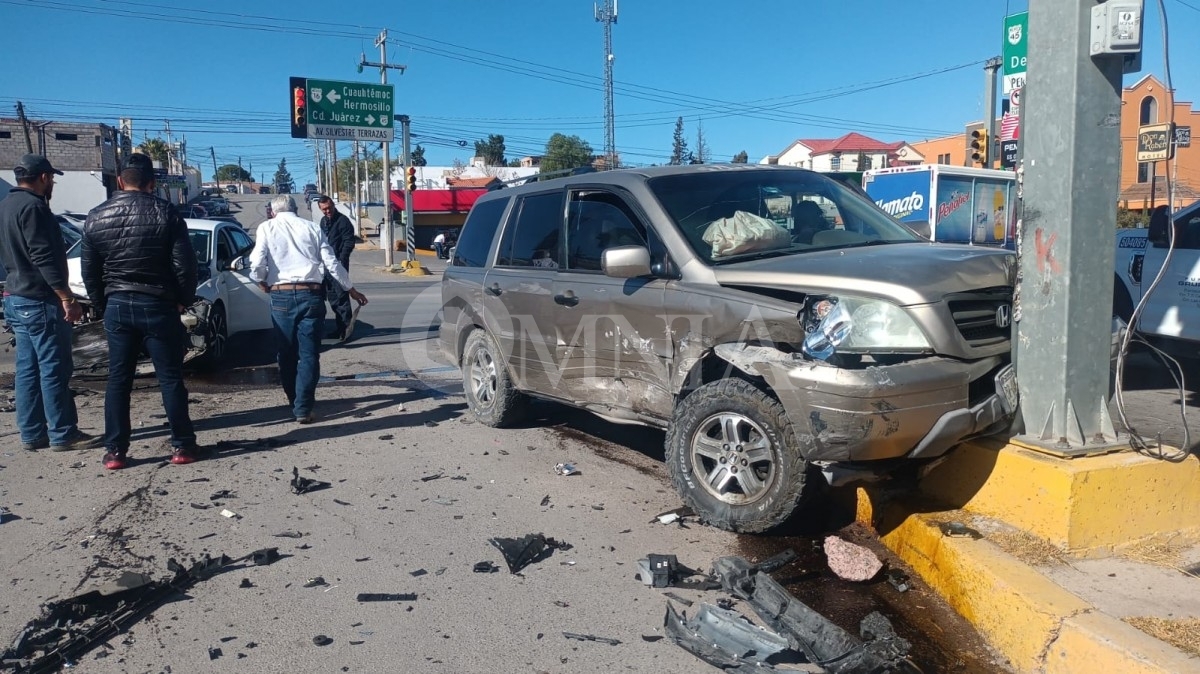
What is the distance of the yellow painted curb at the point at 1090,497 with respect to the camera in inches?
144

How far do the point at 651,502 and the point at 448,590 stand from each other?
1528 millimetres

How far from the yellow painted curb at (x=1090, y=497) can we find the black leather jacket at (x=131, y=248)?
4.97m

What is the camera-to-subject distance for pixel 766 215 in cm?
510

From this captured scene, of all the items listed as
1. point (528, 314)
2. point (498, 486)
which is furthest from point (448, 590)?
point (528, 314)

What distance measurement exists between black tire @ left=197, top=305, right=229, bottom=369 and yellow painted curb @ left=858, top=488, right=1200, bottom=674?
752cm

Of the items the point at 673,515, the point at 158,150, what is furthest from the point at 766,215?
the point at 158,150

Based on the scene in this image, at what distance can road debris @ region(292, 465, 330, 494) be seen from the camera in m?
5.20

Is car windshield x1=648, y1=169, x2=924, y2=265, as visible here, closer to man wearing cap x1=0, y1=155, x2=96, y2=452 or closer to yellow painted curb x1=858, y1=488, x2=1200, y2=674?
yellow painted curb x1=858, y1=488, x2=1200, y2=674

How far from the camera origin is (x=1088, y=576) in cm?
350

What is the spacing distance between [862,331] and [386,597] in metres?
2.42

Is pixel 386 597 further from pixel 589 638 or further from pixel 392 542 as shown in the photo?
pixel 589 638

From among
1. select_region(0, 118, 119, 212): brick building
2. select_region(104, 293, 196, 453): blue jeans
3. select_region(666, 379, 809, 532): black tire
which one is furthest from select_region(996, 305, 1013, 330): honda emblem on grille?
select_region(0, 118, 119, 212): brick building

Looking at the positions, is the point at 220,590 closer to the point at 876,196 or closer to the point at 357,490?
the point at 357,490

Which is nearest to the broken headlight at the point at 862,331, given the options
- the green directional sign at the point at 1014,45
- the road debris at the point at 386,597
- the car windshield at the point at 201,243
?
the road debris at the point at 386,597
